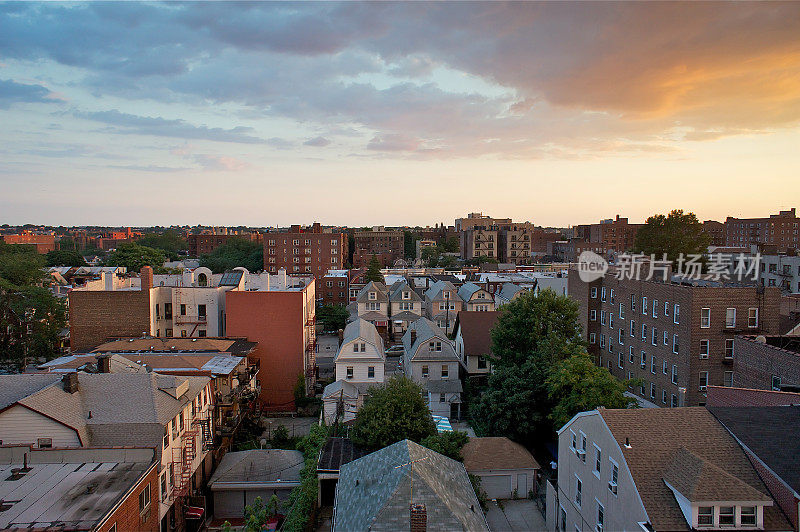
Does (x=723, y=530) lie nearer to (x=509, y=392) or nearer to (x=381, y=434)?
(x=381, y=434)

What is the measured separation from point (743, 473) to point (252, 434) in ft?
86.4

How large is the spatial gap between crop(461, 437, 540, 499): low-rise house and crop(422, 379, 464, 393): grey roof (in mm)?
11784

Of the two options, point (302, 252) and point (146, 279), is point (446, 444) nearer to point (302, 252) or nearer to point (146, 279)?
point (146, 279)

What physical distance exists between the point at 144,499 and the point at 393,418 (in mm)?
10905

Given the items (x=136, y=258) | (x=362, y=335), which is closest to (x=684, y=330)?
(x=362, y=335)

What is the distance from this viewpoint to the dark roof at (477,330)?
41.9 meters

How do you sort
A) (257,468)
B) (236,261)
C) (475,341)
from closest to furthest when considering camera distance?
(257,468) < (475,341) < (236,261)

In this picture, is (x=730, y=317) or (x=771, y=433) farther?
(x=730, y=317)

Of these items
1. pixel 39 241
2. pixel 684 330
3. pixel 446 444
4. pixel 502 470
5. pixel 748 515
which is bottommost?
pixel 502 470

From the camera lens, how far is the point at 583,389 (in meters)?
24.9

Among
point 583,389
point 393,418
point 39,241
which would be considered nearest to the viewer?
point 393,418

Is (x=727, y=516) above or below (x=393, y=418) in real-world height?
above

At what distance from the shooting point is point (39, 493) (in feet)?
51.8

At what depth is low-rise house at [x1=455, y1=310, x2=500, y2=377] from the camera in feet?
137
